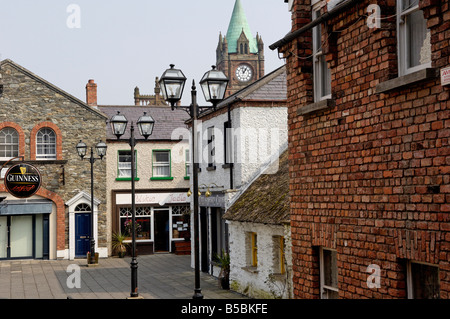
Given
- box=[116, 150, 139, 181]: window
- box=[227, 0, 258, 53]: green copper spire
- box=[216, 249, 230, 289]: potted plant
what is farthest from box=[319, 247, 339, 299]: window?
box=[227, 0, 258, 53]: green copper spire

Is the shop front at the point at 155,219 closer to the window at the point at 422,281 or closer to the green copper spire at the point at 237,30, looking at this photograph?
the window at the point at 422,281

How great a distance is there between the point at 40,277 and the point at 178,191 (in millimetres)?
11414

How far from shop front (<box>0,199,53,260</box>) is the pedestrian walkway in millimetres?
654

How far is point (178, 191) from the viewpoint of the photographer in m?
34.6

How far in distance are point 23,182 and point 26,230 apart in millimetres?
15398

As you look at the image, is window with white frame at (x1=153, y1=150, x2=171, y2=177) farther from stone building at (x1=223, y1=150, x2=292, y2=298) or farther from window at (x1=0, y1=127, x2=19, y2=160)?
stone building at (x1=223, y1=150, x2=292, y2=298)

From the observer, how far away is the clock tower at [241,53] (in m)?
92.9

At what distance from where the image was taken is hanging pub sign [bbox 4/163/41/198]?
55.2 ft

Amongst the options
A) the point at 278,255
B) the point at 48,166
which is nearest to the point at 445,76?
the point at 278,255

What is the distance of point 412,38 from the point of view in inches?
271

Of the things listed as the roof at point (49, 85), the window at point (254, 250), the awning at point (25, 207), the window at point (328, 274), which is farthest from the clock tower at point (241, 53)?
the window at point (328, 274)

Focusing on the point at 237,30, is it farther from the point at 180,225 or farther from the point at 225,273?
the point at 225,273

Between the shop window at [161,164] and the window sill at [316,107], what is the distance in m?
26.1
